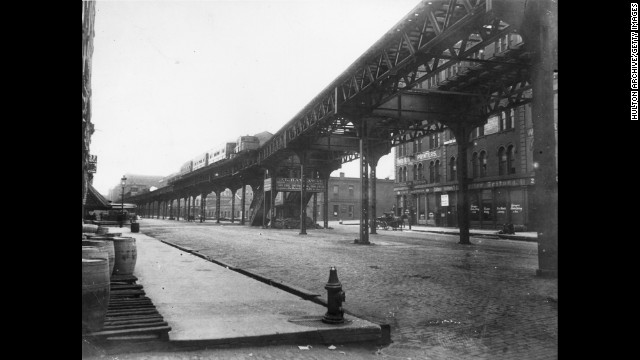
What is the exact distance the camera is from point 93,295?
444cm

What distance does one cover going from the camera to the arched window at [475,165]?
119ft

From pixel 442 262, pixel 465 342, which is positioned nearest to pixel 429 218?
pixel 442 262

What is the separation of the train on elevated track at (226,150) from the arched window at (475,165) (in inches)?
984

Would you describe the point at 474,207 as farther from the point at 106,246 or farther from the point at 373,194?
the point at 106,246

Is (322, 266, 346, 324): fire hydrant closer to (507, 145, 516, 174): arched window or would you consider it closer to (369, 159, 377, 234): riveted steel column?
(369, 159, 377, 234): riveted steel column

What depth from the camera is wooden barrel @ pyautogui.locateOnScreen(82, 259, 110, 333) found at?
4.39m

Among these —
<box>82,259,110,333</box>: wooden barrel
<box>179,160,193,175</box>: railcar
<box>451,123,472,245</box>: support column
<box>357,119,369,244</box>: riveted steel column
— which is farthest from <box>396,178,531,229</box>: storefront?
<box>179,160,193,175</box>: railcar

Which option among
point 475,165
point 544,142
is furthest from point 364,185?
point 475,165

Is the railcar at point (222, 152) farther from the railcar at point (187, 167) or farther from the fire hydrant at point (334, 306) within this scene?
the fire hydrant at point (334, 306)

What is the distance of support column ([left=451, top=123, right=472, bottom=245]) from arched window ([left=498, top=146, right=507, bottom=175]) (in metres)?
14.0

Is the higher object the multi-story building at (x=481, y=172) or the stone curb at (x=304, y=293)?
the multi-story building at (x=481, y=172)

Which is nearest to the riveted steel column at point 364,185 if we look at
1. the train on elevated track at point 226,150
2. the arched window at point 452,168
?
the arched window at point 452,168

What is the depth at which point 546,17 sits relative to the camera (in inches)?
392
